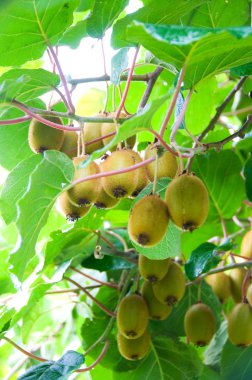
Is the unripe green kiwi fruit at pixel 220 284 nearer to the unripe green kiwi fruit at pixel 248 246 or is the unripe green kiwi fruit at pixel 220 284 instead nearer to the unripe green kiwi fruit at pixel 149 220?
the unripe green kiwi fruit at pixel 248 246

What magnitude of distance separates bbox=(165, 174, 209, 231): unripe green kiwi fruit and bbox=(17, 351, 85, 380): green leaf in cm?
46

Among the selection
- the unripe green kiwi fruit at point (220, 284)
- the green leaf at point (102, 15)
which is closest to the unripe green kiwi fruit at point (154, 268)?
the unripe green kiwi fruit at point (220, 284)

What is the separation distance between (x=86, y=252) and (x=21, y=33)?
2.31 ft

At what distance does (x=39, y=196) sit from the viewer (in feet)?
3.39

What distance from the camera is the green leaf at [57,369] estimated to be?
125 cm

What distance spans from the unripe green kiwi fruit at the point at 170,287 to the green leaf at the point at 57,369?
0.80ft

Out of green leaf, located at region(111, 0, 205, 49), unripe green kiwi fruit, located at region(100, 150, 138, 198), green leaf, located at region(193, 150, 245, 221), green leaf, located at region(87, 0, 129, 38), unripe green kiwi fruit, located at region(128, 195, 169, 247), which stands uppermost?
green leaf, located at region(87, 0, 129, 38)

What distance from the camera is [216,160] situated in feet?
5.62

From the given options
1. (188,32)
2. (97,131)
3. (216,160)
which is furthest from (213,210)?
(188,32)

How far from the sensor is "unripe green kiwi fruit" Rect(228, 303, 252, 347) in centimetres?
141

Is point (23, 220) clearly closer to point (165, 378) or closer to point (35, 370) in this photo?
point (35, 370)

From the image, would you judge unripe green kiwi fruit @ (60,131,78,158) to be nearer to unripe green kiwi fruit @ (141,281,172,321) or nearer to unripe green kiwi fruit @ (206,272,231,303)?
unripe green kiwi fruit @ (141,281,172,321)

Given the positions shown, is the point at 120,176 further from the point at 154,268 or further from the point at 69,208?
the point at 154,268

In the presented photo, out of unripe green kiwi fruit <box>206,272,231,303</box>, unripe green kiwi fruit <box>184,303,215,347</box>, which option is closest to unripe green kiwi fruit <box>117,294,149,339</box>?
unripe green kiwi fruit <box>184,303,215,347</box>
